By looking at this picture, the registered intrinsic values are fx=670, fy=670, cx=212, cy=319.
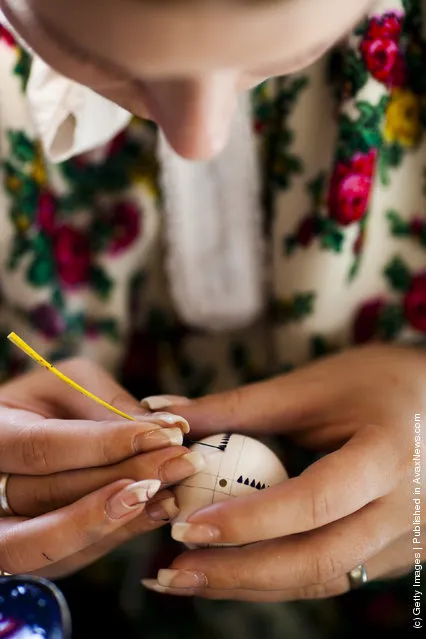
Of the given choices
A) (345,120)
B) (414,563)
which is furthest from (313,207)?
(414,563)

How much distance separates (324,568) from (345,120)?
327 mm

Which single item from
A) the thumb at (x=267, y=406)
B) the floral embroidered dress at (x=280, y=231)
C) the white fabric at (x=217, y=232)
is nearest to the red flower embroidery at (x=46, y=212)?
the floral embroidered dress at (x=280, y=231)

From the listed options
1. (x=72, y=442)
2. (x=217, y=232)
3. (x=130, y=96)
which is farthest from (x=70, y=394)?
(x=130, y=96)

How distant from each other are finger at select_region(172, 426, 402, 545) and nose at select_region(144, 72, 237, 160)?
0.78 ft

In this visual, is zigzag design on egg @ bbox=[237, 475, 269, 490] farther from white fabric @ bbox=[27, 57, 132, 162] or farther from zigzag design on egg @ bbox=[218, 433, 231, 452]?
white fabric @ bbox=[27, 57, 132, 162]

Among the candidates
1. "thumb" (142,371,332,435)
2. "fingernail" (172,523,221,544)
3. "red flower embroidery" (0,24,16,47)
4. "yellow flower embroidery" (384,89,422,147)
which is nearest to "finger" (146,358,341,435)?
"thumb" (142,371,332,435)

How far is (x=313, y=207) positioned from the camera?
558mm

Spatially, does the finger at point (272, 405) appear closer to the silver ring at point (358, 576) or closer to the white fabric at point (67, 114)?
the silver ring at point (358, 576)

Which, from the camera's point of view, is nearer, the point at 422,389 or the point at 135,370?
the point at 422,389

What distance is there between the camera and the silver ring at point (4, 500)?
0.50 metres

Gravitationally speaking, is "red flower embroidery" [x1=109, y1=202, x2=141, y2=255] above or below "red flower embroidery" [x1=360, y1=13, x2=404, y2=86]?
below

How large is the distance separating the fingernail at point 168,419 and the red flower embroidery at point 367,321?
20 centimetres

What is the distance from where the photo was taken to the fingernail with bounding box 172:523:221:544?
0.43m

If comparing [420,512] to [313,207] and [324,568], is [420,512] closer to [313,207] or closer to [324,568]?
[324,568]
